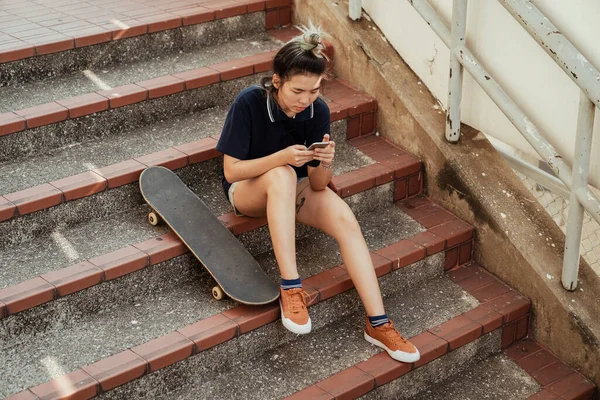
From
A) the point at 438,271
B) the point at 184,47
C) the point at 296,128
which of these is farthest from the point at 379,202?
the point at 184,47

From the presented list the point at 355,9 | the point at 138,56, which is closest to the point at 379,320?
the point at 355,9


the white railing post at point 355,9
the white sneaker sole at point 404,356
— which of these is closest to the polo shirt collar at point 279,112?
the white sneaker sole at point 404,356

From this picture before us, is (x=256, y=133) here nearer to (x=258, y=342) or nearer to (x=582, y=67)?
(x=258, y=342)

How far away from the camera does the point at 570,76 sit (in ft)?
11.6

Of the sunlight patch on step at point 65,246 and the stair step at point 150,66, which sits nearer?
the sunlight patch on step at point 65,246

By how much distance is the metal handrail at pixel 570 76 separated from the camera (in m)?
3.53

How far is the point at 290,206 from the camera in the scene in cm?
365

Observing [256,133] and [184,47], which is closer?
[256,133]

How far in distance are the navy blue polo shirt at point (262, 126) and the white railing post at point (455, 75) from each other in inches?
30.4

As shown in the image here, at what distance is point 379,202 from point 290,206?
104 centimetres

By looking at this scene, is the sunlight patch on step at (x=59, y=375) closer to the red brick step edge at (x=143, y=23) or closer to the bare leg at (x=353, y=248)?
the bare leg at (x=353, y=248)

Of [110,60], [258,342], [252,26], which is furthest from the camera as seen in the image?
[252,26]

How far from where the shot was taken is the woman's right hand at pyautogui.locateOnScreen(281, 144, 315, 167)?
11.8 feet

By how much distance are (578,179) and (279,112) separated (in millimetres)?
1336
